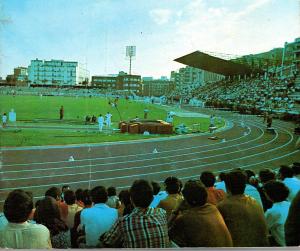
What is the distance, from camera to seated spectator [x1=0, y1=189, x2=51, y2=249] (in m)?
2.75

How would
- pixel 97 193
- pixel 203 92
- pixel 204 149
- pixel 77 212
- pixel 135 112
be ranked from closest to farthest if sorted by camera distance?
1. pixel 97 193
2. pixel 77 212
3. pixel 204 149
4. pixel 135 112
5. pixel 203 92

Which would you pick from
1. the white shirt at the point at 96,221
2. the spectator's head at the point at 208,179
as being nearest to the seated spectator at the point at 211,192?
the spectator's head at the point at 208,179

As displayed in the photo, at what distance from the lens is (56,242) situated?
3.19 meters

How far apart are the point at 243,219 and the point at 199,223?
0.52 meters

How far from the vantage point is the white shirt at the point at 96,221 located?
321 cm

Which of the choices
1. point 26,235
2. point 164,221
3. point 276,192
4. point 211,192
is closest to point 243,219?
point 276,192

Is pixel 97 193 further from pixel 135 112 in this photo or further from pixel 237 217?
pixel 135 112

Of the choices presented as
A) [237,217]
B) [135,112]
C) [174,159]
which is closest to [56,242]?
[237,217]

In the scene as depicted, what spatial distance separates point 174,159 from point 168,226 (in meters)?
8.06

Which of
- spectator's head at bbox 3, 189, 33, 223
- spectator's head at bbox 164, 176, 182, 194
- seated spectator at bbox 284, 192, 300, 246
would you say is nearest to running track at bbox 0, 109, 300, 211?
spectator's head at bbox 164, 176, 182, 194

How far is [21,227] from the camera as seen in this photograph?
110 inches

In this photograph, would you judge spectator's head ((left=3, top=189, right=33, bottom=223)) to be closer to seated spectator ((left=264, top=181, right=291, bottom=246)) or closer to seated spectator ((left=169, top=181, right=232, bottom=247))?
seated spectator ((left=169, top=181, right=232, bottom=247))

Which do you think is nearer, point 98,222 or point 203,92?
point 98,222

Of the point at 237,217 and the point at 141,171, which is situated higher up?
the point at 237,217
